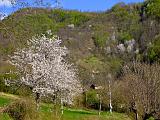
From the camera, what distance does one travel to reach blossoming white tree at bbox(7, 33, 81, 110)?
4450cm

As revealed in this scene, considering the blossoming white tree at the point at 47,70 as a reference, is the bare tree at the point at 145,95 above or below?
below

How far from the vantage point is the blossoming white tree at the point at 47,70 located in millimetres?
44500

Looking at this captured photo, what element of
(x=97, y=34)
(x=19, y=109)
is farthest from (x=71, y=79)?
(x=97, y=34)

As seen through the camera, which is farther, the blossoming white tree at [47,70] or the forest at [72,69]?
the blossoming white tree at [47,70]

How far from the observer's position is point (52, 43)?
169 feet

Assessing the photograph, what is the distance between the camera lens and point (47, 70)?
1832 inches

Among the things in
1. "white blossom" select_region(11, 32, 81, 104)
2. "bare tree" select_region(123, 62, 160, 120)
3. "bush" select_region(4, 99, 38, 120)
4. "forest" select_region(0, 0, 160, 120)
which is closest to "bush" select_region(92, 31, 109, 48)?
"forest" select_region(0, 0, 160, 120)

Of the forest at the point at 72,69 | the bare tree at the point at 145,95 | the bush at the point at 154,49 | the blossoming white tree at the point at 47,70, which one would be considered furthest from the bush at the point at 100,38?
the bare tree at the point at 145,95

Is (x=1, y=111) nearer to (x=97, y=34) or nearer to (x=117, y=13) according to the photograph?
(x=97, y=34)

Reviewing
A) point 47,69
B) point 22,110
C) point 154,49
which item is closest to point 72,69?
point 47,69

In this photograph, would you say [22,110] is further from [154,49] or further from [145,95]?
[154,49]

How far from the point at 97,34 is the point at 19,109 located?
162 m

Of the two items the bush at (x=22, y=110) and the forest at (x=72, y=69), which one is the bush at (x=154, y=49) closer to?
the forest at (x=72, y=69)

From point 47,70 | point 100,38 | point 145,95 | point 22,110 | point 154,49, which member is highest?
point 100,38
